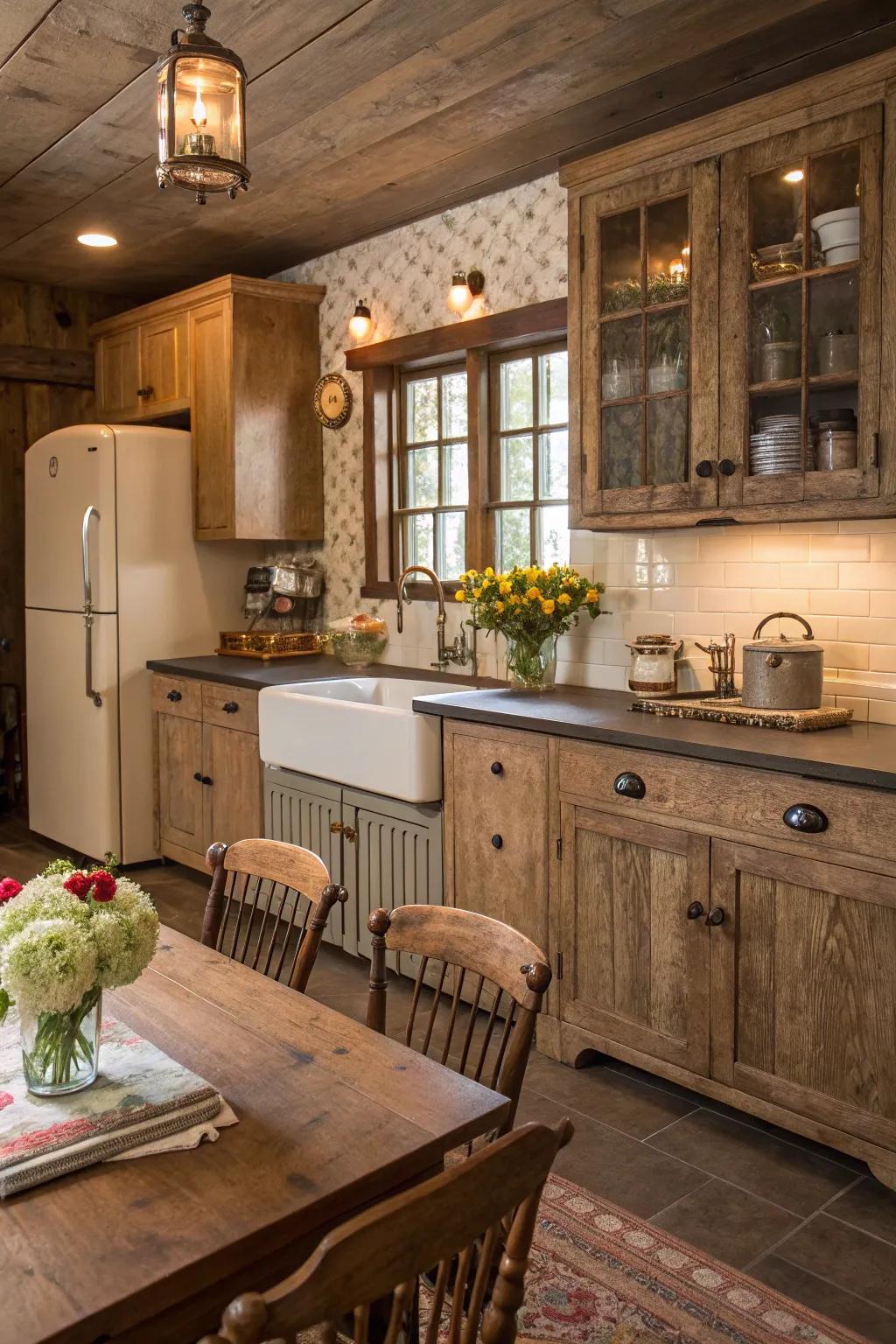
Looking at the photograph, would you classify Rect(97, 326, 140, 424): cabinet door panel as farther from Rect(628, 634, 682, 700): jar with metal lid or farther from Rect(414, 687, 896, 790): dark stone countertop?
Rect(628, 634, 682, 700): jar with metal lid

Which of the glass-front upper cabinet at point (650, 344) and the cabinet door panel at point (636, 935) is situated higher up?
the glass-front upper cabinet at point (650, 344)

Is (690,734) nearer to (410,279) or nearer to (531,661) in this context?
(531,661)

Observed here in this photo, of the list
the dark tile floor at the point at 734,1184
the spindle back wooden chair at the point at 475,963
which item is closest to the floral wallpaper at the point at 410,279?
the dark tile floor at the point at 734,1184

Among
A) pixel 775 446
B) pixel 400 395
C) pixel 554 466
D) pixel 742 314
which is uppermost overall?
pixel 400 395

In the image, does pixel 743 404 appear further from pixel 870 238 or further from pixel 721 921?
pixel 721 921

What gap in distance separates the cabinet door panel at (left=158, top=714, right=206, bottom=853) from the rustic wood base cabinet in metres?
1.74

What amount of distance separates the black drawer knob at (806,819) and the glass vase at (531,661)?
1.34 metres

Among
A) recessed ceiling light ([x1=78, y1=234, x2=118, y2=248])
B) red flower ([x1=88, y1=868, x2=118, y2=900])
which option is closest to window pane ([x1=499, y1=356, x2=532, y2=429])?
recessed ceiling light ([x1=78, y1=234, x2=118, y2=248])

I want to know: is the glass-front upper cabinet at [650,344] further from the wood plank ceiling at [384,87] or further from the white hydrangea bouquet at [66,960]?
the white hydrangea bouquet at [66,960]

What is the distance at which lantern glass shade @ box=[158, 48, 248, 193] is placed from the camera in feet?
5.99

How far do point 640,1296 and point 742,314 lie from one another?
2248 mm

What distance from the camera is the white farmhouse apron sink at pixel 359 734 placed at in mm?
3340

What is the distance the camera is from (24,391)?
18.9 feet

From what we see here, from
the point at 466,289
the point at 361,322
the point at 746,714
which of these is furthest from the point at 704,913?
the point at 361,322
